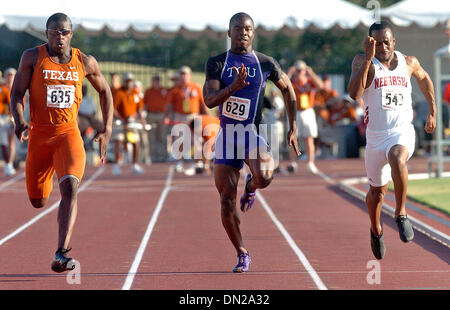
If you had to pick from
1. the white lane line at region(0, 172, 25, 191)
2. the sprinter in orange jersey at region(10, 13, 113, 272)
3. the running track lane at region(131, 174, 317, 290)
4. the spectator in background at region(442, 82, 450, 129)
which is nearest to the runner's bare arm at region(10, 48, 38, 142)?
the sprinter in orange jersey at region(10, 13, 113, 272)

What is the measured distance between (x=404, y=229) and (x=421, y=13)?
14334 mm

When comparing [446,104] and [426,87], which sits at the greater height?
[446,104]

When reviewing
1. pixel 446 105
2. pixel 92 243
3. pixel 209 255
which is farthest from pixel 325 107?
pixel 209 255

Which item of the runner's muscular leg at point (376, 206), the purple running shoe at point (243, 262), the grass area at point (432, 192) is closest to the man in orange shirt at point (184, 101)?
the grass area at point (432, 192)

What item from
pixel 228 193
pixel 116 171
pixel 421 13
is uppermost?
pixel 421 13

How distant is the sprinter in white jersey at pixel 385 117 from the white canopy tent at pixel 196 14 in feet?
46.1

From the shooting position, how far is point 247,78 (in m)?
9.12

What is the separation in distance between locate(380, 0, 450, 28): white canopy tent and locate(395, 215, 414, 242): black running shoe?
1403 centimetres

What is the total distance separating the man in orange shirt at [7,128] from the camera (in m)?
23.5

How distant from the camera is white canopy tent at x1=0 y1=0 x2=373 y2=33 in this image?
930 inches

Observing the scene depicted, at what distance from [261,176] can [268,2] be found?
1513 centimetres

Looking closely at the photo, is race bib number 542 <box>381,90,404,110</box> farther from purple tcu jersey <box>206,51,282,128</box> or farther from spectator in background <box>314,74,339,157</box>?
spectator in background <box>314,74,339,157</box>

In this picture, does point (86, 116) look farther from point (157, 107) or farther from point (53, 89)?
point (53, 89)
